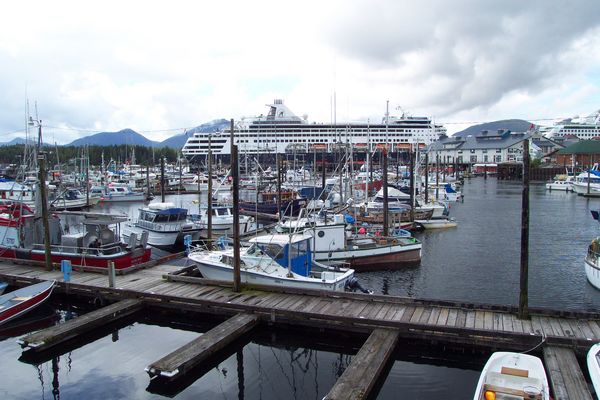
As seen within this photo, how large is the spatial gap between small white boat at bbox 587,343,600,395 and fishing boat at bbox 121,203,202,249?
2312 centimetres

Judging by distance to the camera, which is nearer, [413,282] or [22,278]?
[22,278]

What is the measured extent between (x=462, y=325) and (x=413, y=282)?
1007 centimetres

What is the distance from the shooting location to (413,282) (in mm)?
22953

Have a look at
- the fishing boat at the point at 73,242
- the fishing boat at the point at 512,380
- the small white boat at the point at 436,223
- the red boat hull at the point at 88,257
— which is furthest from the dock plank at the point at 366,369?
the small white boat at the point at 436,223

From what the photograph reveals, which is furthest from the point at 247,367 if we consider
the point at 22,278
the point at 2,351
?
the point at 22,278

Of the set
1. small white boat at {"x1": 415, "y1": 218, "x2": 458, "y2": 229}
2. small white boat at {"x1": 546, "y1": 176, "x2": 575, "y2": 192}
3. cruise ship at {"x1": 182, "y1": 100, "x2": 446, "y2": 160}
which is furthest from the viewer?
cruise ship at {"x1": 182, "y1": 100, "x2": 446, "y2": 160}

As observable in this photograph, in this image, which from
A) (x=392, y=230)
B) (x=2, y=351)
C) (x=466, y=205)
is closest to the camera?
(x=2, y=351)

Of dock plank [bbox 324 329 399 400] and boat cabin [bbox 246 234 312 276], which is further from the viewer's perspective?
boat cabin [bbox 246 234 312 276]

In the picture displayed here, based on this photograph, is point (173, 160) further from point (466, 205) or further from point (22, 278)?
point (22, 278)

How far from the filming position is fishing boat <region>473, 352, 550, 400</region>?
30.4 feet

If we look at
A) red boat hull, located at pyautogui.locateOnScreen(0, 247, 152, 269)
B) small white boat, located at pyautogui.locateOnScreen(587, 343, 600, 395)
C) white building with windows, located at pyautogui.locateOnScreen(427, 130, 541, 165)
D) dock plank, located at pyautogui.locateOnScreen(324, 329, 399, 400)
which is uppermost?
white building with windows, located at pyautogui.locateOnScreen(427, 130, 541, 165)

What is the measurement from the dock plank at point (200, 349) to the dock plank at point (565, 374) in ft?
27.2

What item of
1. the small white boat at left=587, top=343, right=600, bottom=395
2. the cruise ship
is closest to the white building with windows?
the cruise ship

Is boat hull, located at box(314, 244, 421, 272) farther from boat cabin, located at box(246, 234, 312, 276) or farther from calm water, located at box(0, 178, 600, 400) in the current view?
boat cabin, located at box(246, 234, 312, 276)
